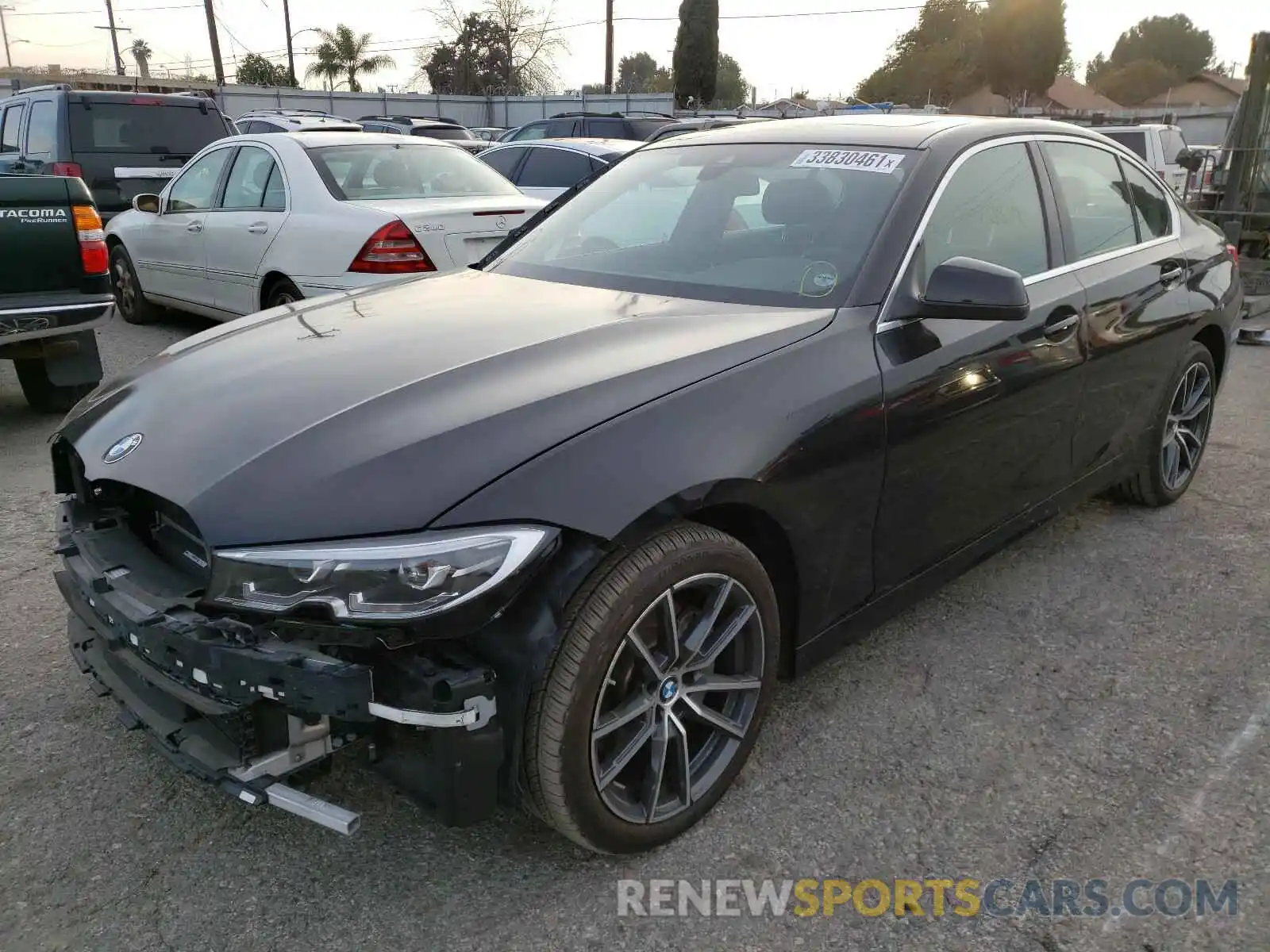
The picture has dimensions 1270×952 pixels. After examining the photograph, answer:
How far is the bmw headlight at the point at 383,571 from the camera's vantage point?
186cm

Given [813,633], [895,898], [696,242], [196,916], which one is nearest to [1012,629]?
[813,633]

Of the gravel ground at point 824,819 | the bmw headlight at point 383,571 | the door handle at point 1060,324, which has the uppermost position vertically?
the door handle at point 1060,324

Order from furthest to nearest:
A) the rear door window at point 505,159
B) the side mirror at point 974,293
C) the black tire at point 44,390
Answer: the rear door window at point 505,159 < the black tire at point 44,390 < the side mirror at point 974,293

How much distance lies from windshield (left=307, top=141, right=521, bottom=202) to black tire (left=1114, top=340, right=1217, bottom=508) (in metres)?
4.66

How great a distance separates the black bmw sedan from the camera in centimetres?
192

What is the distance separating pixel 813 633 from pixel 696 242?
1.31m

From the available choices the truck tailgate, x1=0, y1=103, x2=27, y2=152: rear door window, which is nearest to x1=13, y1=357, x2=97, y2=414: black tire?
the truck tailgate

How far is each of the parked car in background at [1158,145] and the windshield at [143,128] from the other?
9.61 meters

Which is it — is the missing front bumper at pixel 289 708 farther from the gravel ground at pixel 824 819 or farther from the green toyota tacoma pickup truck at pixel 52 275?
the green toyota tacoma pickup truck at pixel 52 275

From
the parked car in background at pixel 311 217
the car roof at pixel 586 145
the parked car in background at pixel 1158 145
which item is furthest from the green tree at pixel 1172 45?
the parked car in background at pixel 311 217

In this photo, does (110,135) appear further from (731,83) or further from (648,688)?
(731,83)

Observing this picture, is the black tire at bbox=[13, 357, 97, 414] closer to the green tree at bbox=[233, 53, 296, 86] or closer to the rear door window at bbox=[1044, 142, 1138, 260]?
→ the rear door window at bbox=[1044, 142, 1138, 260]

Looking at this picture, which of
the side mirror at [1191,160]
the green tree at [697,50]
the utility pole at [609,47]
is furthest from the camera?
the green tree at [697,50]

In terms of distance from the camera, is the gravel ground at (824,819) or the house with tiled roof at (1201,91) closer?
the gravel ground at (824,819)
